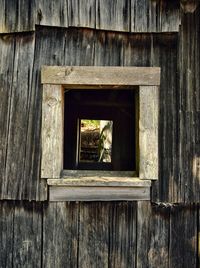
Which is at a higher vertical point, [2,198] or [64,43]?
[64,43]

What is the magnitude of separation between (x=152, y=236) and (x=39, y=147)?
1.35m

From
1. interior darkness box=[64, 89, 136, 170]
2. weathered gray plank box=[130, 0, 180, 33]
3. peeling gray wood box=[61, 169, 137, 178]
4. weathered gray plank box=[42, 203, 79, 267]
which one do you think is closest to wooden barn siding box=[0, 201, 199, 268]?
weathered gray plank box=[42, 203, 79, 267]

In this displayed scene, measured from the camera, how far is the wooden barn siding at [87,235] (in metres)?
3.24

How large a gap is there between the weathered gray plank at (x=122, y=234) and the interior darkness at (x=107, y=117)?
1.52 m

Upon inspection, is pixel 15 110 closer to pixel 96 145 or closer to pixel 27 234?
pixel 27 234

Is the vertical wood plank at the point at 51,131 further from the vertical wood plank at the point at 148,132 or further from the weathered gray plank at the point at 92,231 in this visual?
the vertical wood plank at the point at 148,132

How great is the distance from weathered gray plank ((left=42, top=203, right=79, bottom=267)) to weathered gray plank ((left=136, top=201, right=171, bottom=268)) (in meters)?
0.60

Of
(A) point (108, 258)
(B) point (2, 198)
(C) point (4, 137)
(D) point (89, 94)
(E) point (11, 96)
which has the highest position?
(D) point (89, 94)

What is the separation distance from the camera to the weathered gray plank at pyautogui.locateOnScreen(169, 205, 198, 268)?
330cm

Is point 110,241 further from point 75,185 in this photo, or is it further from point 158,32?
point 158,32

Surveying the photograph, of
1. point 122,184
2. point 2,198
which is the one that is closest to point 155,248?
point 122,184

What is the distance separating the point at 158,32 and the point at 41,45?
110 cm

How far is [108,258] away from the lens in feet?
10.7

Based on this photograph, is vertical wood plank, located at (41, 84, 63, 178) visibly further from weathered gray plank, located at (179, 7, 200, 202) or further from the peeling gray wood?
weathered gray plank, located at (179, 7, 200, 202)
